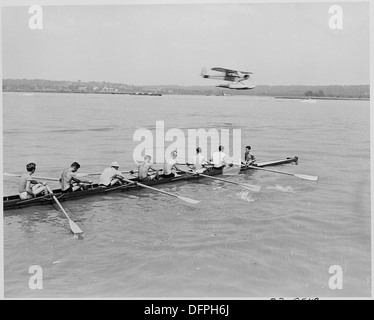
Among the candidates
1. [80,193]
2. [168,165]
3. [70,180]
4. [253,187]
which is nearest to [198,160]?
[168,165]

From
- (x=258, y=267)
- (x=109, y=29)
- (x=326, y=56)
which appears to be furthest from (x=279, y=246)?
(x=109, y=29)

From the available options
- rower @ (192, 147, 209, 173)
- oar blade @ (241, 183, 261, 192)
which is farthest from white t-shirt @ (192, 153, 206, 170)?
oar blade @ (241, 183, 261, 192)

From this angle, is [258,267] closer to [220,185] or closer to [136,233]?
[136,233]

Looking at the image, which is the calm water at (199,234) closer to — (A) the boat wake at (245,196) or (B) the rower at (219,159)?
(A) the boat wake at (245,196)

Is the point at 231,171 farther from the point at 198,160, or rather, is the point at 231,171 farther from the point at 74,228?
the point at 74,228

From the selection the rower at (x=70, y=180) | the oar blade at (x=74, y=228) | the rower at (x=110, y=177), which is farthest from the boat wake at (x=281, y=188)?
the oar blade at (x=74, y=228)
